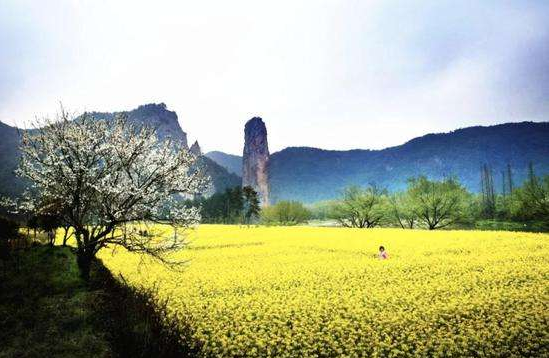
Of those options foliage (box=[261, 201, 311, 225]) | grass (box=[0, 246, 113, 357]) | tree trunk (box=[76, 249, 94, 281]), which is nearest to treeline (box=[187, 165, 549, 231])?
foliage (box=[261, 201, 311, 225])

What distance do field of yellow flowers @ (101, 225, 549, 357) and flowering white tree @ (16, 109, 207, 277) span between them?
12.3ft

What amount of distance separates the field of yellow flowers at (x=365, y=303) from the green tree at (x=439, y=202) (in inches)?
1589

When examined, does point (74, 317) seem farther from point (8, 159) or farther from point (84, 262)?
point (8, 159)

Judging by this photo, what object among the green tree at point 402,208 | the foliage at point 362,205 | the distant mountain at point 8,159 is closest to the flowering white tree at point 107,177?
the green tree at point 402,208

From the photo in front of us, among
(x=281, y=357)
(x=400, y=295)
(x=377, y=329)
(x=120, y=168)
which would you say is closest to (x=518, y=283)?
(x=400, y=295)

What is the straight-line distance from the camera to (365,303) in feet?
49.4

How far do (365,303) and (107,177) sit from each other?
1161cm

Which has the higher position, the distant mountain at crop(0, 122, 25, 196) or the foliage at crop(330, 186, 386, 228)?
the distant mountain at crop(0, 122, 25, 196)

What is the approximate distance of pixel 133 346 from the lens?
998 cm

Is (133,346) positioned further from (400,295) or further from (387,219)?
(387,219)

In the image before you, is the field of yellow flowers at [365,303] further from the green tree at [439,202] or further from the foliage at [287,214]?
the foliage at [287,214]

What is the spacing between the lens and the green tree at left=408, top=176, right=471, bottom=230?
66.2 m

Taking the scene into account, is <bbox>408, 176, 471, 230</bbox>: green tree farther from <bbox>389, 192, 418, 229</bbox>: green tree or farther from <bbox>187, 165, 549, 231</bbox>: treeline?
<bbox>389, 192, 418, 229</bbox>: green tree

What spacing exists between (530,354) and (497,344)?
31.5 inches
